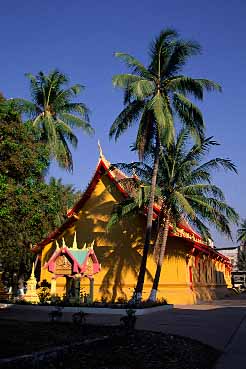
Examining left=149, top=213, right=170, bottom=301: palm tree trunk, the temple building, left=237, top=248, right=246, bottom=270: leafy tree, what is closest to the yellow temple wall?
the temple building

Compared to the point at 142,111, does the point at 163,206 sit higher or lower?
lower

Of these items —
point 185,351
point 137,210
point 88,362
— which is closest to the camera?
point 88,362

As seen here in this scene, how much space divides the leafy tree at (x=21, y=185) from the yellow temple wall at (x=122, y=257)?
6.02 m

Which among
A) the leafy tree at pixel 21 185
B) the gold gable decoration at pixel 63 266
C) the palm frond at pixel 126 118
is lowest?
the gold gable decoration at pixel 63 266

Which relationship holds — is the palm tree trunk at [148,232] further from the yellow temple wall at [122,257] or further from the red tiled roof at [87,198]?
the red tiled roof at [87,198]

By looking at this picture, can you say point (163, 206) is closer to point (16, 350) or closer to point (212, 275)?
point (212, 275)

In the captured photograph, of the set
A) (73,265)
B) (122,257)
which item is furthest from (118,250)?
(73,265)

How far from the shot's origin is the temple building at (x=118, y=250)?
25.8 m

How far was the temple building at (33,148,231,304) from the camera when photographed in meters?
25.8

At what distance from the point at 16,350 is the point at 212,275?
1114 inches

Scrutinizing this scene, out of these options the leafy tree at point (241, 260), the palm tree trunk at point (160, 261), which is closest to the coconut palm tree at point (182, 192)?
the palm tree trunk at point (160, 261)

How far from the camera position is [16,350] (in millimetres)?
7449

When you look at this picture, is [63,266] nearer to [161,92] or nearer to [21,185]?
[21,185]

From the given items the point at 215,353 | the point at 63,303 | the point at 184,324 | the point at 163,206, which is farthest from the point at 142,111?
the point at 215,353
